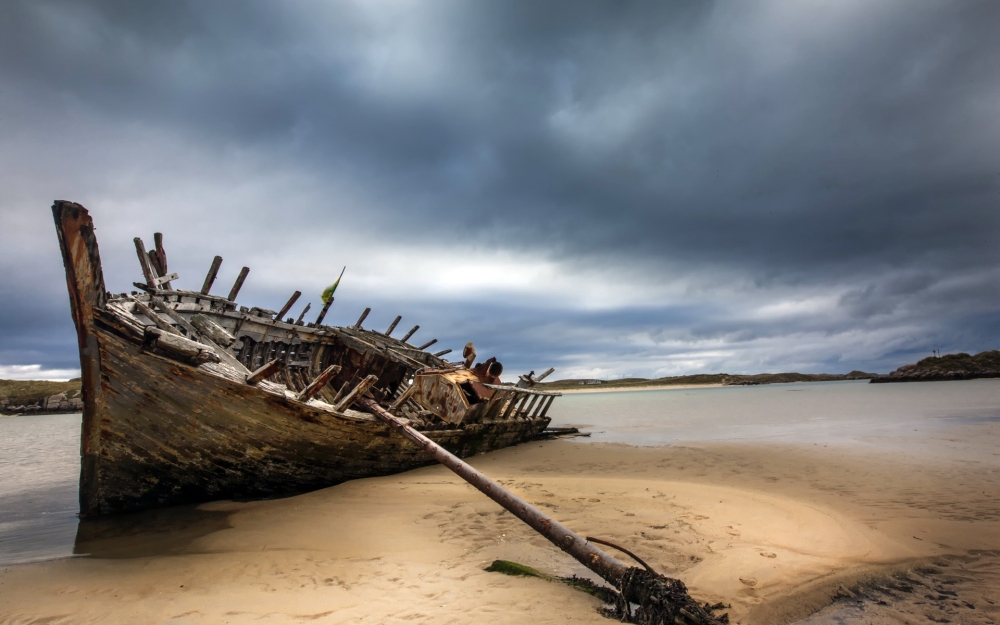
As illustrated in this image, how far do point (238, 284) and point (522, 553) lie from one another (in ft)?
24.8

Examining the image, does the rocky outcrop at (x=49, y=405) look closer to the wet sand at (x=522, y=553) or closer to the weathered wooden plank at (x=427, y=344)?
the weathered wooden plank at (x=427, y=344)

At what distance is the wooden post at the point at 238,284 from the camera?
9000mm

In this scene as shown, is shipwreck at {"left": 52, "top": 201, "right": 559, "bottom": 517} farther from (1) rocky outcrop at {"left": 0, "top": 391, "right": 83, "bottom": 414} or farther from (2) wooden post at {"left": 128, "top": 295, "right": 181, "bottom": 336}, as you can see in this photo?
(1) rocky outcrop at {"left": 0, "top": 391, "right": 83, "bottom": 414}

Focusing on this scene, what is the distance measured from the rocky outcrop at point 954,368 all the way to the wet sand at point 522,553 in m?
70.2

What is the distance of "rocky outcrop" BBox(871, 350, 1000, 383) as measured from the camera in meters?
58.8

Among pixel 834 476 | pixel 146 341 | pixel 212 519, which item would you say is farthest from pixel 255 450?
pixel 834 476

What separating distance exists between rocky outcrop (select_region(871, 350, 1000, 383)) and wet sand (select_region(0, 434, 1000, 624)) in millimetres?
70170

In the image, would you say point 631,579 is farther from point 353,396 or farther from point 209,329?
point 209,329

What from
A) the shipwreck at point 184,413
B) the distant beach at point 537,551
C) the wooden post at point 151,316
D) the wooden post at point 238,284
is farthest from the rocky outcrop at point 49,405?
the distant beach at point 537,551

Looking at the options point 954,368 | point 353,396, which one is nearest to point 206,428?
point 353,396

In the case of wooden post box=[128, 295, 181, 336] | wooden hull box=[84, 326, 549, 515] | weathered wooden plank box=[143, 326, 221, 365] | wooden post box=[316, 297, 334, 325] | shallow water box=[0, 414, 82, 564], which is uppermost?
wooden post box=[316, 297, 334, 325]

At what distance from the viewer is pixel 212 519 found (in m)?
5.50

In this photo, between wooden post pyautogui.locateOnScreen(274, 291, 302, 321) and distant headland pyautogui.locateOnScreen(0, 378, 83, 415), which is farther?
distant headland pyautogui.locateOnScreen(0, 378, 83, 415)

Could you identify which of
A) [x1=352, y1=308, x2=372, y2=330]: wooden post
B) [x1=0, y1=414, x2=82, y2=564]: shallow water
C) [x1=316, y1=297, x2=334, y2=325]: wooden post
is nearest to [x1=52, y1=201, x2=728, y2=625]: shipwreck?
[x1=0, y1=414, x2=82, y2=564]: shallow water
